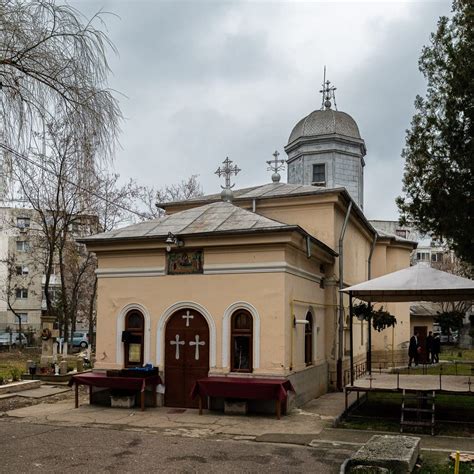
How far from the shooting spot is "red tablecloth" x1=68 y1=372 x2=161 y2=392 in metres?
13.5

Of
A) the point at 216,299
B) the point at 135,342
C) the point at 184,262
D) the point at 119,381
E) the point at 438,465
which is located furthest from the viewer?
the point at 135,342

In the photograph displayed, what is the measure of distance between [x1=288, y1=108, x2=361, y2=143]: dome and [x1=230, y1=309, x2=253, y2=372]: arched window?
45.3ft

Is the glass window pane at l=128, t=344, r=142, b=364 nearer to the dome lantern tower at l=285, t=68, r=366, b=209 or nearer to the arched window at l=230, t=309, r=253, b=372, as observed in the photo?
the arched window at l=230, t=309, r=253, b=372

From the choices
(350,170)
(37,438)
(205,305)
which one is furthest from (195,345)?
(350,170)

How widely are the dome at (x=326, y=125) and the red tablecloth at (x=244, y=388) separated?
49.9 ft

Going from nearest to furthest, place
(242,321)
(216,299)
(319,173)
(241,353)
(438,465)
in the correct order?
(438,465) < (241,353) < (242,321) < (216,299) < (319,173)

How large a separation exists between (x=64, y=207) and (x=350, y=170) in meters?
13.0

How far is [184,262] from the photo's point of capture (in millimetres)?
14680

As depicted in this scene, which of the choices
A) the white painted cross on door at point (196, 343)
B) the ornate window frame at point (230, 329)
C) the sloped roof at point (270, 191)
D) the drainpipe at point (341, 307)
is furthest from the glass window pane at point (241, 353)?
the sloped roof at point (270, 191)

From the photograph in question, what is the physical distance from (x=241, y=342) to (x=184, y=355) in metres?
1.48

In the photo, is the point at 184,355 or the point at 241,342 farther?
the point at 184,355

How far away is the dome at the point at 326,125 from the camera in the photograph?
1024 inches

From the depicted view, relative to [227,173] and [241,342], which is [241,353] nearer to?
[241,342]

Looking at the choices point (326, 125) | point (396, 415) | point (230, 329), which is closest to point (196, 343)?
point (230, 329)
